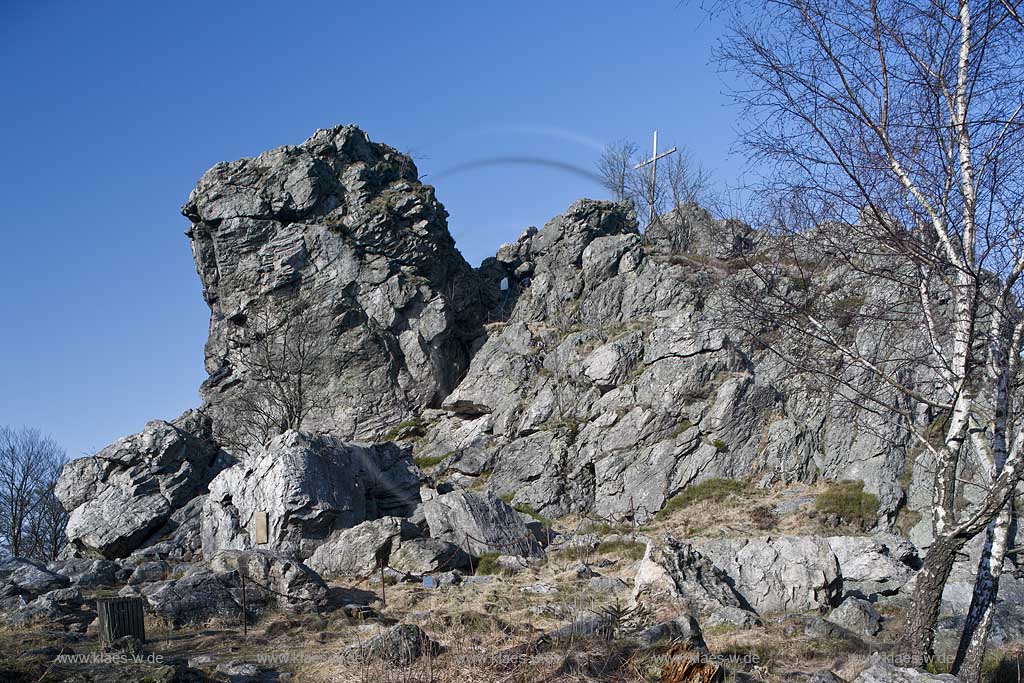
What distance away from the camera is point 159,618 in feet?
40.8

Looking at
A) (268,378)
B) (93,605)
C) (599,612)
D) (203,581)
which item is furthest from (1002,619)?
(268,378)

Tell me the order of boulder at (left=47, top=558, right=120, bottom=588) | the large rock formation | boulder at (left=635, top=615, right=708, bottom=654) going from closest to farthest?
boulder at (left=635, top=615, right=708, bottom=654) → boulder at (left=47, top=558, right=120, bottom=588) → the large rock formation

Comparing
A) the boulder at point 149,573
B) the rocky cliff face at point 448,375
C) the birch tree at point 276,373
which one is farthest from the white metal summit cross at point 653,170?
the boulder at point 149,573

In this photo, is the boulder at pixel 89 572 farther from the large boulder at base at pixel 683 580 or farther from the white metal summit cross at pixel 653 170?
the white metal summit cross at pixel 653 170

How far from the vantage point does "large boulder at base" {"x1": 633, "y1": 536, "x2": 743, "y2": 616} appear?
1211cm

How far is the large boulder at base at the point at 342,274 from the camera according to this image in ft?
125

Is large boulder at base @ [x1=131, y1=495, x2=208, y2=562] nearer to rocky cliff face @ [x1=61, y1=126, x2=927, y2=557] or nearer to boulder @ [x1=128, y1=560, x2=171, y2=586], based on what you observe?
rocky cliff face @ [x1=61, y1=126, x2=927, y2=557]

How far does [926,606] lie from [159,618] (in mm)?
10856

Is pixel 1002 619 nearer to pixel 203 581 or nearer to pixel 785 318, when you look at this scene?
pixel 785 318

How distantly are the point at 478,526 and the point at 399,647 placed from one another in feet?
34.2

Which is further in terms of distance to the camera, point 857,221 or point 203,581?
point 203,581

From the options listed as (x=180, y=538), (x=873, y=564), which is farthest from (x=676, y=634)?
(x=180, y=538)

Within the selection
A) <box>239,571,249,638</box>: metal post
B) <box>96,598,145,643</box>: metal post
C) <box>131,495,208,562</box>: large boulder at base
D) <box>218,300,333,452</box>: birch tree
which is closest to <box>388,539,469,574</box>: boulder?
<box>239,571,249,638</box>: metal post

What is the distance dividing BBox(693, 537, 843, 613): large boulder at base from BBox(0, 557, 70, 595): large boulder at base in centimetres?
1299
